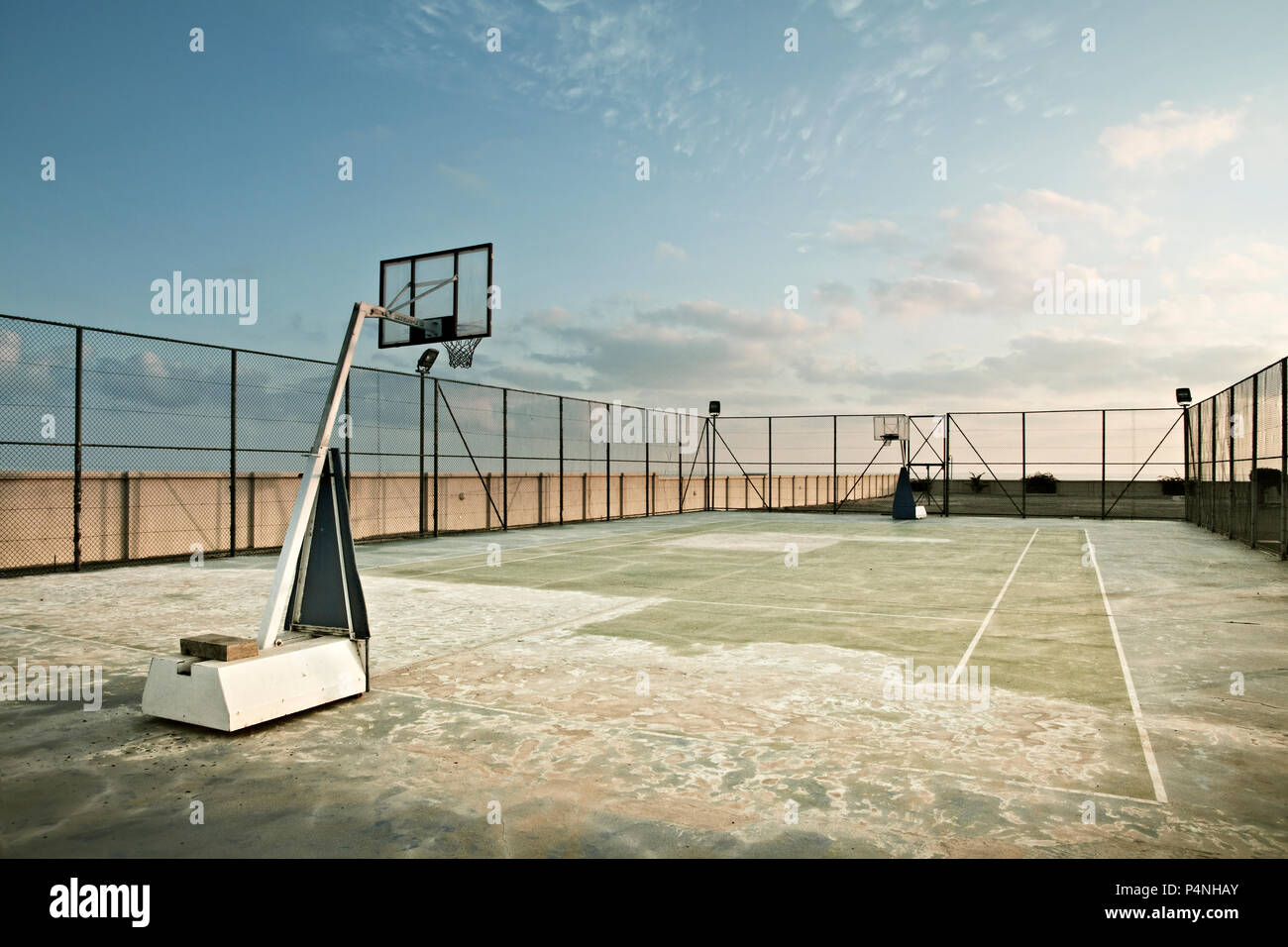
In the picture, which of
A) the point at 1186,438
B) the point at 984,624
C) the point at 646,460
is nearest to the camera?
the point at 984,624

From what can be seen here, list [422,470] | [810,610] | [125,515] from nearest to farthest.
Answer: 1. [810,610]
2. [125,515]
3. [422,470]

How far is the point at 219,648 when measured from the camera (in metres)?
4.74

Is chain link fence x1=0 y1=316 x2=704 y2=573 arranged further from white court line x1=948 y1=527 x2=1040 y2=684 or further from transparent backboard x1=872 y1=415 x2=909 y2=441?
transparent backboard x1=872 y1=415 x2=909 y2=441

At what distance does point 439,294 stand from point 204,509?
999 cm

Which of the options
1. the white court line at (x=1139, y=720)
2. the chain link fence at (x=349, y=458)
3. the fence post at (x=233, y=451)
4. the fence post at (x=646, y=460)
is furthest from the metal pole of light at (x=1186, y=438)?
the fence post at (x=233, y=451)

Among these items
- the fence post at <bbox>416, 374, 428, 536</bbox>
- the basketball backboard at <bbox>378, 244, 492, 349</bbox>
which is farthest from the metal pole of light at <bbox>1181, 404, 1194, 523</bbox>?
the basketball backboard at <bbox>378, 244, 492, 349</bbox>

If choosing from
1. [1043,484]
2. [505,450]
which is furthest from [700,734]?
[1043,484]

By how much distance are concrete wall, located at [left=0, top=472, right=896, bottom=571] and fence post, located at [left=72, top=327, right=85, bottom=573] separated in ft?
1.13

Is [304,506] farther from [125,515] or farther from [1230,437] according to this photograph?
[1230,437]

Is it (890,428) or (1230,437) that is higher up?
(890,428)

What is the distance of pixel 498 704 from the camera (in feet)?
16.8

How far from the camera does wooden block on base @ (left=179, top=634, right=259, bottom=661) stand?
4723mm
